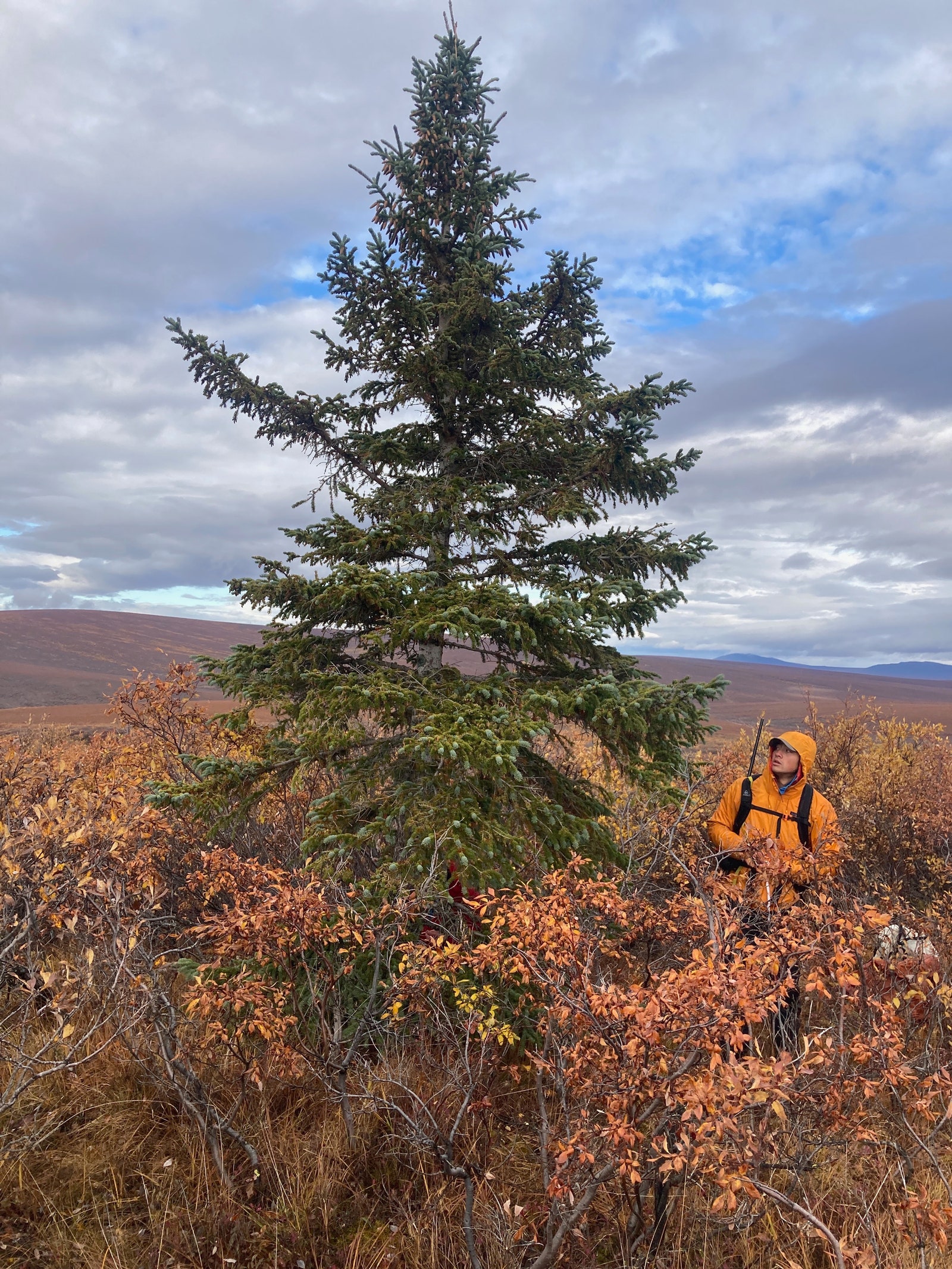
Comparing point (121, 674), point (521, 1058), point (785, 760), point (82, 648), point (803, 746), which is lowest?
point (121, 674)

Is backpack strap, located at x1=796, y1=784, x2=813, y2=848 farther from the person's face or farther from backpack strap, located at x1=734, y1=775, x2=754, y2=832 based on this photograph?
backpack strap, located at x1=734, y1=775, x2=754, y2=832

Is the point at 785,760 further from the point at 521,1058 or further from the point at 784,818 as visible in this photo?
the point at 521,1058

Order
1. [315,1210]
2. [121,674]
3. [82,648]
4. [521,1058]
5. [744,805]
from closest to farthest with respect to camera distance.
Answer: [315,1210] → [521,1058] → [744,805] → [121,674] → [82,648]

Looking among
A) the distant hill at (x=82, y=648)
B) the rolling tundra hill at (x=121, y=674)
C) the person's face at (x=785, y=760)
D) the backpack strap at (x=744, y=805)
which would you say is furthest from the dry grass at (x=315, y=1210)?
the distant hill at (x=82, y=648)

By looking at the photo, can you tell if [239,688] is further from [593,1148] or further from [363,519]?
[593,1148]

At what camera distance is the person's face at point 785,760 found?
17.5 feet

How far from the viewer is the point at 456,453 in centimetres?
687

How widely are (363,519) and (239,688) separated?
245cm

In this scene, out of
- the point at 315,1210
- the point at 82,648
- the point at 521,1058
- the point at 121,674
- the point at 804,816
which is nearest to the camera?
the point at 315,1210

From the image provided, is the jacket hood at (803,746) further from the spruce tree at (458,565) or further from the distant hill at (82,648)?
the distant hill at (82,648)

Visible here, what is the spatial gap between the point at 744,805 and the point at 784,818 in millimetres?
316

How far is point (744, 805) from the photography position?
5.46m

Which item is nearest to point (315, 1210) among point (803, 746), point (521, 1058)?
point (521, 1058)

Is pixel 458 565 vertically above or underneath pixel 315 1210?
above
